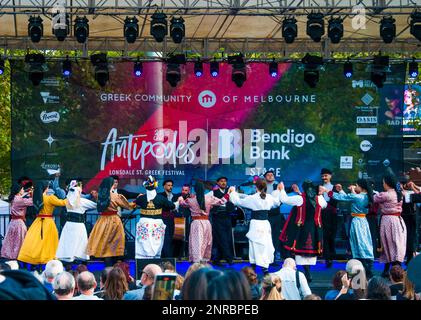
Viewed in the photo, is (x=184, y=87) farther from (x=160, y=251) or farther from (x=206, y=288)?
(x=206, y=288)

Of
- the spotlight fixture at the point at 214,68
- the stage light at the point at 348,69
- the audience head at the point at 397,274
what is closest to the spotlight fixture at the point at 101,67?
the spotlight fixture at the point at 214,68

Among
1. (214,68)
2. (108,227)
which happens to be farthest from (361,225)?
(108,227)

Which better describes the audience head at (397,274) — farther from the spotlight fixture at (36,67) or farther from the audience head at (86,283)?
the spotlight fixture at (36,67)

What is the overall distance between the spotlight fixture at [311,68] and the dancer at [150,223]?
3184 millimetres

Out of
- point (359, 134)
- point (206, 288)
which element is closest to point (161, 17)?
point (359, 134)

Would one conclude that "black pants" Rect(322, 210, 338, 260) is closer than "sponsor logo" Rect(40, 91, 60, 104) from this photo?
Yes

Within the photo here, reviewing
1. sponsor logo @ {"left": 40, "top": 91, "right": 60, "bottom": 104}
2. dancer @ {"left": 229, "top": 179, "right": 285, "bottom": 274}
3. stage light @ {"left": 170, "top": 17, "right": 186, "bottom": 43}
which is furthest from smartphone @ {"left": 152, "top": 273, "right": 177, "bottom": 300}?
sponsor logo @ {"left": 40, "top": 91, "right": 60, "bottom": 104}

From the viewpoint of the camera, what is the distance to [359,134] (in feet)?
50.2

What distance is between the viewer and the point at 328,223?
1487 cm

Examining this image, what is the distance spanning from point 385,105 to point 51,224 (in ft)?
19.4

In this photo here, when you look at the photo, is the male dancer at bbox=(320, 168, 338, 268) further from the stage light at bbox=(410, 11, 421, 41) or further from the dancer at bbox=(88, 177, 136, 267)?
the dancer at bbox=(88, 177, 136, 267)

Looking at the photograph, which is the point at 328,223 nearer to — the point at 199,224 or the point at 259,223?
the point at 259,223

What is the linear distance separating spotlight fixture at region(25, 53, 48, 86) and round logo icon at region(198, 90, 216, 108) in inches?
105

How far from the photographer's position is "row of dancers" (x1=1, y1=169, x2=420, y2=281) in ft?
44.4
